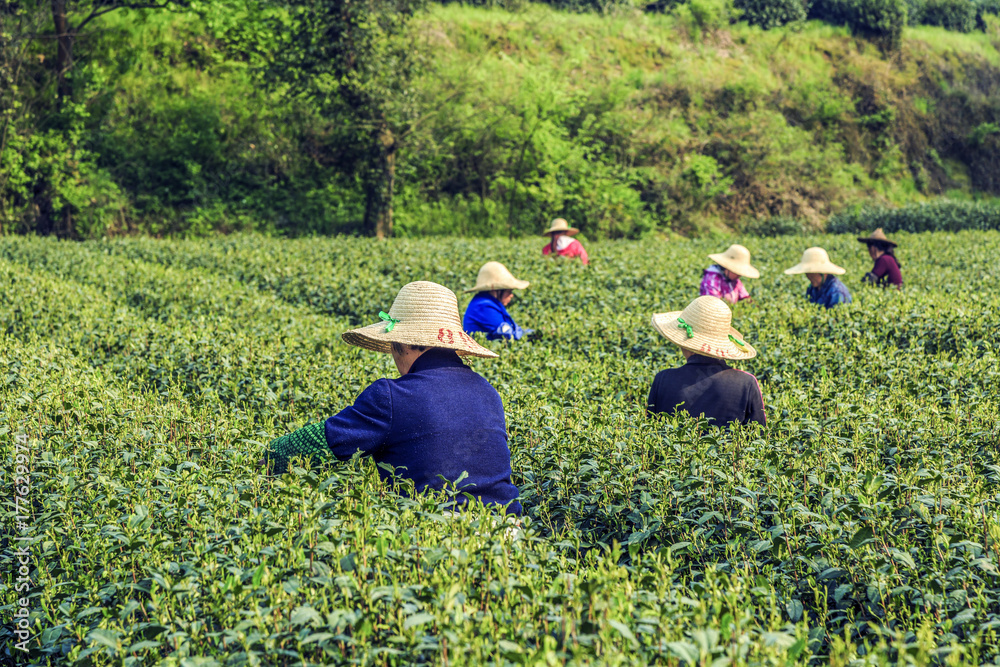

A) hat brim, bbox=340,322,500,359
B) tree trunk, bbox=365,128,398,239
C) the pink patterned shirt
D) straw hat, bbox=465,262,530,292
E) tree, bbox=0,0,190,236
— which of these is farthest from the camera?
tree trunk, bbox=365,128,398,239

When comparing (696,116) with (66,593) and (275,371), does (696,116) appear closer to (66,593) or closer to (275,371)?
(275,371)

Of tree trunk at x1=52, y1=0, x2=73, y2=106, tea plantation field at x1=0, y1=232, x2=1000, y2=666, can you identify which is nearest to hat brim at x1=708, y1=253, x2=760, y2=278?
tea plantation field at x1=0, y1=232, x2=1000, y2=666

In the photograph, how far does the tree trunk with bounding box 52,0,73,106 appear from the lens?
24.8 m

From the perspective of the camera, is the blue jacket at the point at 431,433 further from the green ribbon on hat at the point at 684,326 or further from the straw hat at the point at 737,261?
the straw hat at the point at 737,261

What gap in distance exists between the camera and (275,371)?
5.89 m

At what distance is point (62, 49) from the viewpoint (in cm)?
2517

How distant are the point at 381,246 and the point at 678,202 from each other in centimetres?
1838

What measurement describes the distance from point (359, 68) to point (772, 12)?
30.4 metres

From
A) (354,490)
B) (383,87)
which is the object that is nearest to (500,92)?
(383,87)

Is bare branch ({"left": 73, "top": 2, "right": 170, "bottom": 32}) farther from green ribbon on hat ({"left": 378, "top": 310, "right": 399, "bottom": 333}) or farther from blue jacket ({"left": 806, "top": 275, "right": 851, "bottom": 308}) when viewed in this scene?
green ribbon on hat ({"left": 378, "top": 310, "right": 399, "bottom": 333})

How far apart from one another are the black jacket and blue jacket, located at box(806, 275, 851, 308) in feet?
16.1

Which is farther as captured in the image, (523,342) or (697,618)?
(523,342)

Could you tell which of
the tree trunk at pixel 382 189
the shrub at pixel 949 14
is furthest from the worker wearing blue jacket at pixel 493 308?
the shrub at pixel 949 14

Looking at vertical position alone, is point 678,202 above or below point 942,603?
below
